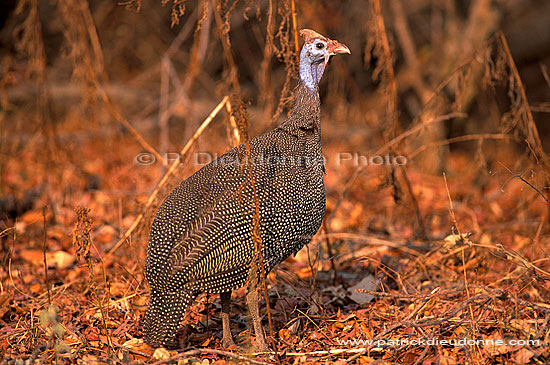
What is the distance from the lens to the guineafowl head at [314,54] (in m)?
3.30

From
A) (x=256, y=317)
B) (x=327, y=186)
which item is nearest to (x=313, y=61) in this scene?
(x=256, y=317)

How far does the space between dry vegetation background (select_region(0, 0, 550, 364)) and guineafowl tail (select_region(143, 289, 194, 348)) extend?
0.09 m

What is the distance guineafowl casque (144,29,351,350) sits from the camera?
2.84 m

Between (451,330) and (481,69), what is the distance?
4314 millimetres

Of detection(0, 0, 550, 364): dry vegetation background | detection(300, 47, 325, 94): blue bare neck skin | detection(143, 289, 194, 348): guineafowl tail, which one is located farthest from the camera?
detection(300, 47, 325, 94): blue bare neck skin

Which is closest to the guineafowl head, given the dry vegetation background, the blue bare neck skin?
the blue bare neck skin

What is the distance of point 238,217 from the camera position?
293cm

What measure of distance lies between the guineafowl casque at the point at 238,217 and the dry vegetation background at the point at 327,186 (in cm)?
22

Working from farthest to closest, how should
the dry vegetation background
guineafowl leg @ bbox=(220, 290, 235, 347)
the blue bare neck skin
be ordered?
the blue bare neck skin
guineafowl leg @ bbox=(220, 290, 235, 347)
the dry vegetation background

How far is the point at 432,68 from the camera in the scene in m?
7.30

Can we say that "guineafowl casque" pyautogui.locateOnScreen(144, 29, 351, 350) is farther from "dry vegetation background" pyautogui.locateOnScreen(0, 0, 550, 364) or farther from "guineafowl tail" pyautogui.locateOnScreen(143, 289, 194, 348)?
"dry vegetation background" pyautogui.locateOnScreen(0, 0, 550, 364)

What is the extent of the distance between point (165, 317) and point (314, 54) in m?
1.67

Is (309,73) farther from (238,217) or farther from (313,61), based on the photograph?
(238,217)

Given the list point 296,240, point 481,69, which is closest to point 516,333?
point 296,240
